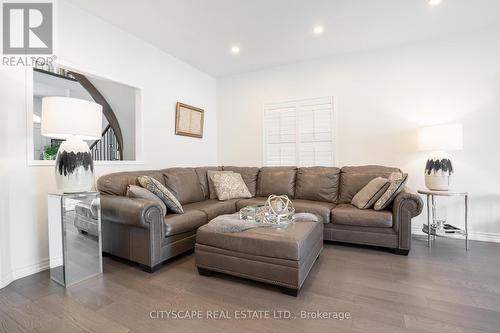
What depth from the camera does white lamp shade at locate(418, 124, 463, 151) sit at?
9.04ft

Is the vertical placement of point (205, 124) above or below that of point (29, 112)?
above

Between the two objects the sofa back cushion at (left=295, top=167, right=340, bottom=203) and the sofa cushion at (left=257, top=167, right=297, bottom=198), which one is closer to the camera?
the sofa back cushion at (left=295, top=167, right=340, bottom=203)

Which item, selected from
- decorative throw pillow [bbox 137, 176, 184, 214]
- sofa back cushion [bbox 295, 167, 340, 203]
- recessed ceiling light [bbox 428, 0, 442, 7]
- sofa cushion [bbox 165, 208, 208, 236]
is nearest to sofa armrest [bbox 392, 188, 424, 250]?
sofa back cushion [bbox 295, 167, 340, 203]

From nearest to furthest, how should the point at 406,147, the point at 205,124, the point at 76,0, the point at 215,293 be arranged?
the point at 215,293 → the point at 76,0 → the point at 406,147 → the point at 205,124

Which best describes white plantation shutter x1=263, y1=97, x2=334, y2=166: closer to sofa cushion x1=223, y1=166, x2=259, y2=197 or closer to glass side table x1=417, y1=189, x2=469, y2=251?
sofa cushion x1=223, y1=166, x2=259, y2=197

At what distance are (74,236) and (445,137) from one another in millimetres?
3953

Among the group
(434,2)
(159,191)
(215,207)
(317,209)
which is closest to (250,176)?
(215,207)

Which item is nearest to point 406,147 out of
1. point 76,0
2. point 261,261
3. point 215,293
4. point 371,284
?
point 371,284

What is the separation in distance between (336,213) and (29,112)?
333 centimetres

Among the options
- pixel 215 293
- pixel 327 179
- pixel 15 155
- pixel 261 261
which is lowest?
pixel 215 293

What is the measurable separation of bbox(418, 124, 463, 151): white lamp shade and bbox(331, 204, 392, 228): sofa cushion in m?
0.99

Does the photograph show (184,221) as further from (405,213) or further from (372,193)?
(405,213)

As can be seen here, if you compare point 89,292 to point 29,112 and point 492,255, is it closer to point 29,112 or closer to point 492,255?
point 29,112

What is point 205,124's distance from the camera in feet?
15.1
